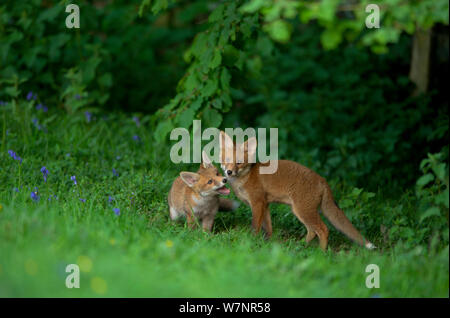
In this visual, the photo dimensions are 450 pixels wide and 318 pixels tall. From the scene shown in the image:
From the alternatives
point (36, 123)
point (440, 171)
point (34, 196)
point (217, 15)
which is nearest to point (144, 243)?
point (34, 196)

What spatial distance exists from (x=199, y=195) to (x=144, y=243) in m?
1.34

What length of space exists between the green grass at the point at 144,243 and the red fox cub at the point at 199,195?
5.2 inches

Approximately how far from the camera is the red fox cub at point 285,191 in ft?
18.3

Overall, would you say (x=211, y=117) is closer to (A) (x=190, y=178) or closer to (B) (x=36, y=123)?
(A) (x=190, y=178)

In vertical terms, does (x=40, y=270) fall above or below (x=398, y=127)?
below

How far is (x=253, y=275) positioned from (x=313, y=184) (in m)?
1.77

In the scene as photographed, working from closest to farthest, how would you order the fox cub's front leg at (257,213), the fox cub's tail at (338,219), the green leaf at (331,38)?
1. the green leaf at (331,38)
2. the fox cub's tail at (338,219)
3. the fox cub's front leg at (257,213)

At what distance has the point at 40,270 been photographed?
373 cm

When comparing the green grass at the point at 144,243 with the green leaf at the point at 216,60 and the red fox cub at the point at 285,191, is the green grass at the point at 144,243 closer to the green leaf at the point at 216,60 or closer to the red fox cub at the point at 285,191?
the red fox cub at the point at 285,191

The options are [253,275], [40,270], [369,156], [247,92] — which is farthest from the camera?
[247,92]

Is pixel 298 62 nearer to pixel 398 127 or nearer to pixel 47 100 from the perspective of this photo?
pixel 398 127

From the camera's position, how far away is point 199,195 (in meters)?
5.74

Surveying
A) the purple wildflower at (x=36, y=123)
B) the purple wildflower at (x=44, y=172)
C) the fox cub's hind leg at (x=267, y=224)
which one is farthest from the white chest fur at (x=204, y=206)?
the purple wildflower at (x=36, y=123)
